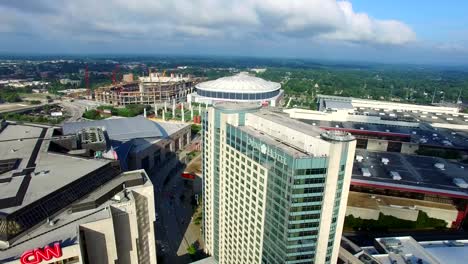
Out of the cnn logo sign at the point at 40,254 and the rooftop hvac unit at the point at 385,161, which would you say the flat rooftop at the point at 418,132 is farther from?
the cnn logo sign at the point at 40,254

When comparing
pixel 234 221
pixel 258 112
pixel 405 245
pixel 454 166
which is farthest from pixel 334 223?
pixel 454 166

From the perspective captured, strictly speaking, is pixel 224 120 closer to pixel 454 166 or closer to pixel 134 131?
pixel 134 131

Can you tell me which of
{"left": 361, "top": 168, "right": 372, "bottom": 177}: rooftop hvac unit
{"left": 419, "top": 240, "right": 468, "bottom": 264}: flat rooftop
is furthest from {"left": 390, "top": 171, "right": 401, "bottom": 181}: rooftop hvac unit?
{"left": 419, "top": 240, "right": 468, "bottom": 264}: flat rooftop

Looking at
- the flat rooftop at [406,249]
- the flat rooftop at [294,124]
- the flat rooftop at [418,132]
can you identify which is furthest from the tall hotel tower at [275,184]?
the flat rooftop at [418,132]

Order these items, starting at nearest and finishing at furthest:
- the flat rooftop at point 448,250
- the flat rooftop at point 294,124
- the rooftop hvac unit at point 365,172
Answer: the flat rooftop at point 294,124 → the flat rooftop at point 448,250 → the rooftop hvac unit at point 365,172

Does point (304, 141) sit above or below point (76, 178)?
above
